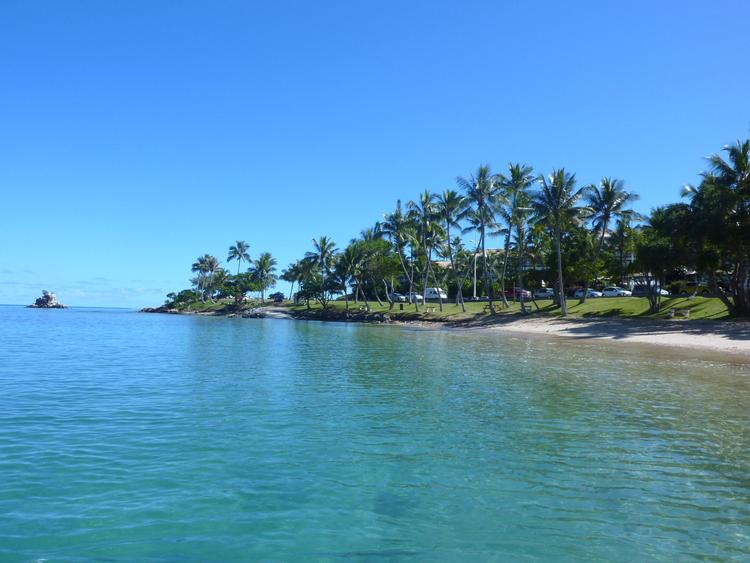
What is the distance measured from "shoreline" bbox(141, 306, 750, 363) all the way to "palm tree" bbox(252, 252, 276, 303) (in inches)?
2233

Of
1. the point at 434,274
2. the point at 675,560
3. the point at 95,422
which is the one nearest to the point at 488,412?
the point at 675,560

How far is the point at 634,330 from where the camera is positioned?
139 ft

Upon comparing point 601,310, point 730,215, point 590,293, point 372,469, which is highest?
point 730,215

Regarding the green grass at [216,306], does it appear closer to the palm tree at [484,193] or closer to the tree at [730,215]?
the palm tree at [484,193]

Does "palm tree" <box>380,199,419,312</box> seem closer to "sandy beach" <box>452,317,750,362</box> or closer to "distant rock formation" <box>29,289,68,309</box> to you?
"sandy beach" <box>452,317,750,362</box>

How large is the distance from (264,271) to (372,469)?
111m

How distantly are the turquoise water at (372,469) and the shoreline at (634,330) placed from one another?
1697 cm

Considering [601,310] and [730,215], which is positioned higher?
[730,215]

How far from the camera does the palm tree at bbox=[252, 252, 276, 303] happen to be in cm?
11619

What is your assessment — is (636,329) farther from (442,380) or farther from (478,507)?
(478,507)

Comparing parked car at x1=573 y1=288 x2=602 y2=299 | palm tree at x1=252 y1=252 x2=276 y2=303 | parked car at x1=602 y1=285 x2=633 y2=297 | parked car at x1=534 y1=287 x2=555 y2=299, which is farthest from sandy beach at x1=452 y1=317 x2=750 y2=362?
palm tree at x1=252 y1=252 x2=276 y2=303

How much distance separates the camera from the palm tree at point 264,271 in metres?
116

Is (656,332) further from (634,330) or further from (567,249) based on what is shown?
(567,249)

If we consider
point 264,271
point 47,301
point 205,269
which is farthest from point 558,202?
point 47,301
